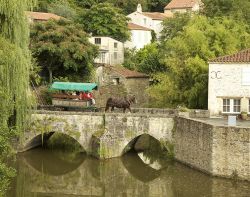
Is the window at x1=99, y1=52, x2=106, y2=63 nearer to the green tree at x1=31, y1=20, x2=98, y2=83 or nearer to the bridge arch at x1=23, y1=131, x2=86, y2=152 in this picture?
the green tree at x1=31, y1=20, x2=98, y2=83

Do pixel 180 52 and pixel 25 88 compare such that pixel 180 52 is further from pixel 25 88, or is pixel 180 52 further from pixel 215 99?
pixel 25 88

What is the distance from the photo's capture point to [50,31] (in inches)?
1934

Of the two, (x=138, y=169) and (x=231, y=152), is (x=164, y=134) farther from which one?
(x=231, y=152)

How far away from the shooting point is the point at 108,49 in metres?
61.3

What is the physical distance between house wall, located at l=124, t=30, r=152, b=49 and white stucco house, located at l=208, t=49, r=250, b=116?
99.6ft

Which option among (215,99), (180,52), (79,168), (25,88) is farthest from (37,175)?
(180,52)

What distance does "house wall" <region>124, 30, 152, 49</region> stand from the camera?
67.3 m

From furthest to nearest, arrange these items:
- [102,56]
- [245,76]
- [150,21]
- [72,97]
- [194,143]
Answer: [150,21] → [102,56] → [72,97] → [245,76] → [194,143]

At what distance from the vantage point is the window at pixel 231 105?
3706 centimetres

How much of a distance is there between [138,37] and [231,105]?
3259 cm

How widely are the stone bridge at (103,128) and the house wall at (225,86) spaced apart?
3.04 meters

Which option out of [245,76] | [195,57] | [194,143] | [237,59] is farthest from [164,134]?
[195,57]

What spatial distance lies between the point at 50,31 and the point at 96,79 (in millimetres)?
7202

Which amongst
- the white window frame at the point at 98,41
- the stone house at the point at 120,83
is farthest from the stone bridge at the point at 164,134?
the white window frame at the point at 98,41
